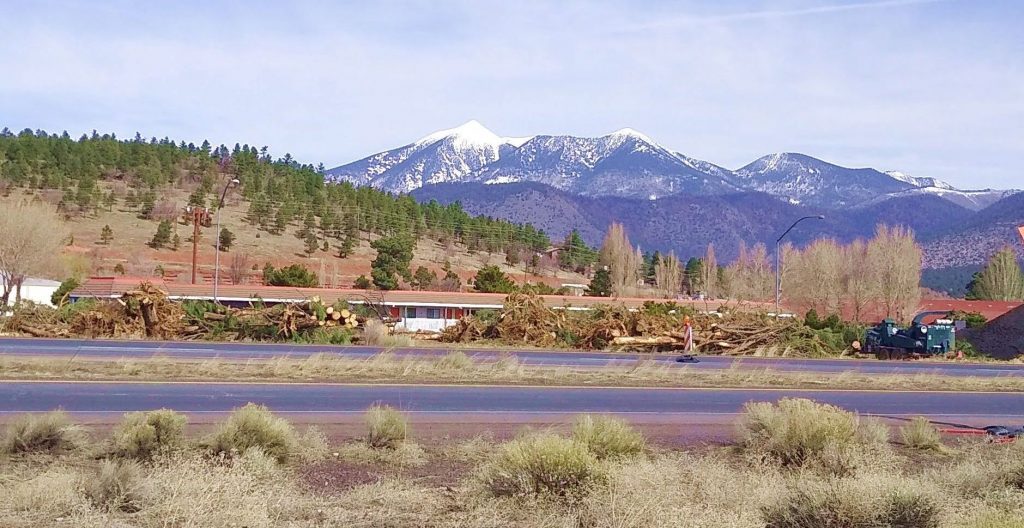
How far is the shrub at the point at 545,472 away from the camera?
8.86 meters

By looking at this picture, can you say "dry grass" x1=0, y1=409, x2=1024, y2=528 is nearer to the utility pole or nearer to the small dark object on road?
the small dark object on road

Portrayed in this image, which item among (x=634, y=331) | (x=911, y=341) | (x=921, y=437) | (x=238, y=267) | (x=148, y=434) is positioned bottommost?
(x=921, y=437)

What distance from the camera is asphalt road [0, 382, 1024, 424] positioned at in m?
16.8

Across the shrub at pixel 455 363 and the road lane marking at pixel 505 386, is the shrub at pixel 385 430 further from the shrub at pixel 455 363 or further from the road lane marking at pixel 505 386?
the shrub at pixel 455 363

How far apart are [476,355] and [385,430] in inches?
754

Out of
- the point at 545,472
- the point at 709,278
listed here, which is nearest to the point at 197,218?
the point at 709,278

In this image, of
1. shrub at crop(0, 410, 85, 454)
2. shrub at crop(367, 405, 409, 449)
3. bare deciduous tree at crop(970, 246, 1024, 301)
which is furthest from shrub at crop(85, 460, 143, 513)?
→ bare deciduous tree at crop(970, 246, 1024, 301)

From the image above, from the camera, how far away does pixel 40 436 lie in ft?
39.0

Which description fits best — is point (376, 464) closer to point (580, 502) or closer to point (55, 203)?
point (580, 502)

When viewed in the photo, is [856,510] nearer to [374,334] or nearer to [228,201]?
[374,334]

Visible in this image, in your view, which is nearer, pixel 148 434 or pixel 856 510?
pixel 856 510

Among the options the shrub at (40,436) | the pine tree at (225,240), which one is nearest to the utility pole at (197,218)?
the pine tree at (225,240)

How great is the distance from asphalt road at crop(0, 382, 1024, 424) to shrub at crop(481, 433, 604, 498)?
7405 mm

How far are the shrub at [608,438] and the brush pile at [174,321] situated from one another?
86.9 ft
